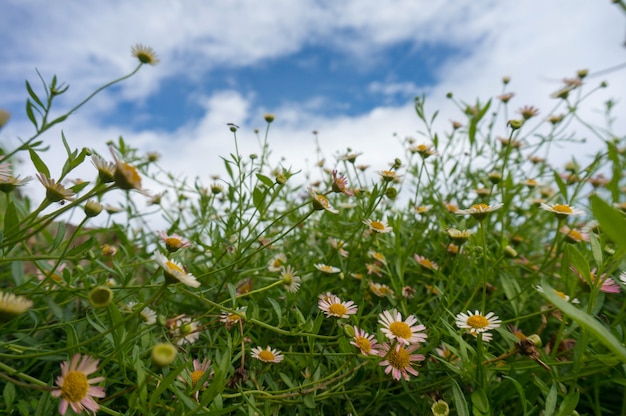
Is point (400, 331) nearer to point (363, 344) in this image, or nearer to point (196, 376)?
point (363, 344)

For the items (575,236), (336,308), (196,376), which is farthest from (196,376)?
(575,236)

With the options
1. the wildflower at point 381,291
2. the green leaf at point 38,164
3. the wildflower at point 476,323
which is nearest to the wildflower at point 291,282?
the wildflower at point 381,291

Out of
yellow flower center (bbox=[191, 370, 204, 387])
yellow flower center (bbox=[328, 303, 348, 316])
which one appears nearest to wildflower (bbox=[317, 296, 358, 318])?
yellow flower center (bbox=[328, 303, 348, 316])

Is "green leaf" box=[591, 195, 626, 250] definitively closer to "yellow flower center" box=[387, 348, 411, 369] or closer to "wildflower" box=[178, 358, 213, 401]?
"yellow flower center" box=[387, 348, 411, 369]

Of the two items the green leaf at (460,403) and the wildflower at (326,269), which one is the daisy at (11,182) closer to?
the wildflower at (326,269)

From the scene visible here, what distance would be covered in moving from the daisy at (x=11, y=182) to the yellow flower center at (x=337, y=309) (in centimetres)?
49

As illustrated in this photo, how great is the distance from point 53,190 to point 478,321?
668 mm

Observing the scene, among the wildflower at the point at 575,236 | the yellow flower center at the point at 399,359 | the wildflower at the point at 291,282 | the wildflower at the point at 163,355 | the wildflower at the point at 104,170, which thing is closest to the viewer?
the wildflower at the point at 163,355

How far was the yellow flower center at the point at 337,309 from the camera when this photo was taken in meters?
0.76

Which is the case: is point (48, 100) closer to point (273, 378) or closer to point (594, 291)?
point (273, 378)

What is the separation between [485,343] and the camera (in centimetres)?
78

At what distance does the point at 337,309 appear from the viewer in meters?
0.77

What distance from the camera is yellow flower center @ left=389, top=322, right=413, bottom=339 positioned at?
69cm

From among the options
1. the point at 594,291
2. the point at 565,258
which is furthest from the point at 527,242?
the point at 594,291
